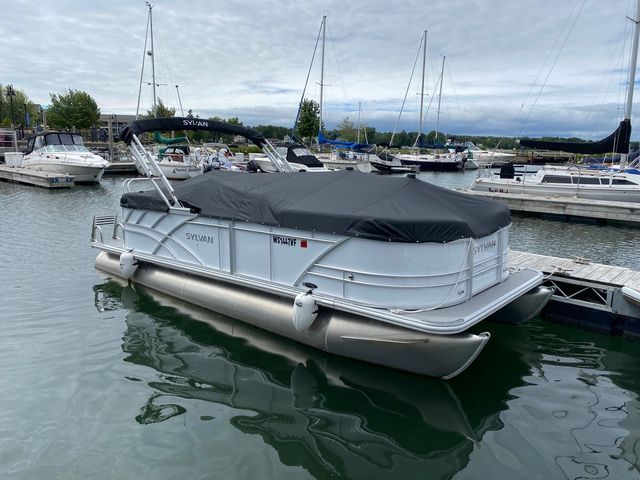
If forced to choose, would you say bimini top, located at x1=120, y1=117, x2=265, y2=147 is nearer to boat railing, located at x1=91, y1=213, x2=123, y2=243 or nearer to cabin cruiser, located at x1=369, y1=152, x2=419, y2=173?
boat railing, located at x1=91, y1=213, x2=123, y2=243

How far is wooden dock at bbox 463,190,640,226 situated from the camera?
765 inches

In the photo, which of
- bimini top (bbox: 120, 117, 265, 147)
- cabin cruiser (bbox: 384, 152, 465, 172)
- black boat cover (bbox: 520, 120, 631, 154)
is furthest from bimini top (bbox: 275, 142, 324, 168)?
cabin cruiser (bbox: 384, 152, 465, 172)

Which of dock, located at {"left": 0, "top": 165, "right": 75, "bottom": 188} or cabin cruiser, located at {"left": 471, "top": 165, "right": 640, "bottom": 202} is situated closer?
cabin cruiser, located at {"left": 471, "top": 165, "right": 640, "bottom": 202}

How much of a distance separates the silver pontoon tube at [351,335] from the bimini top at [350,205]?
1268mm

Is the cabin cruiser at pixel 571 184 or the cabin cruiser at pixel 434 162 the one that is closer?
the cabin cruiser at pixel 571 184

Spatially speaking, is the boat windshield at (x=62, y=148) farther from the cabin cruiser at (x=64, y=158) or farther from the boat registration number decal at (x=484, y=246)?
the boat registration number decal at (x=484, y=246)

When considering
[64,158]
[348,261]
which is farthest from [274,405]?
[64,158]

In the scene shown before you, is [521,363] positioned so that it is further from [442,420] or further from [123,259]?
[123,259]

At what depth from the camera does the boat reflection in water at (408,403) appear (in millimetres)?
→ 5105

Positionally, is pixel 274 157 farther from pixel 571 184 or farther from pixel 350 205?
pixel 571 184

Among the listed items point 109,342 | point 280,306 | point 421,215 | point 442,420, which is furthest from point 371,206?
point 109,342

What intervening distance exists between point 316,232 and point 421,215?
1.55 m

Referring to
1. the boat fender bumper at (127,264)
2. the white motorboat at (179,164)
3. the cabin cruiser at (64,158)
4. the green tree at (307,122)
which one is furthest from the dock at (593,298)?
the green tree at (307,122)

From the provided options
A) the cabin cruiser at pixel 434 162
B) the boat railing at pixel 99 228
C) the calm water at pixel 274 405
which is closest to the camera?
the calm water at pixel 274 405
